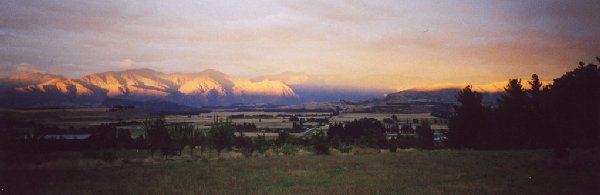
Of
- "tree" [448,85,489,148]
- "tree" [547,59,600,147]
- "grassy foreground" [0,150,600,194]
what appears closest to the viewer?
"grassy foreground" [0,150,600,194]

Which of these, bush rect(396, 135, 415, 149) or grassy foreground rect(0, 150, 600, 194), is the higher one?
grassy foreground rect(0, 150, 600, 194)

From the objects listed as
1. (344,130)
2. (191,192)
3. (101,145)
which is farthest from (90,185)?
(344,130)

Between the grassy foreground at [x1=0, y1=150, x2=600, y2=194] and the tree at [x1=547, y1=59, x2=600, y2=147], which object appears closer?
the grassy foreground at [x1=0, y1=150, x2=600, y2=194]

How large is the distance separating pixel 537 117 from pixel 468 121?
41875mm

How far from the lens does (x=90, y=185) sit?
2738 cm

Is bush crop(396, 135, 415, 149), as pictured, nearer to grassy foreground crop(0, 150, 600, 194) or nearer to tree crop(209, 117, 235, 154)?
tree crop(209, 117, 235, 154)

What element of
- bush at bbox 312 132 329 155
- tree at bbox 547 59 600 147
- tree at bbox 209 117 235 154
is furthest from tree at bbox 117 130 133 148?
tree at bbox 547 59 600 147

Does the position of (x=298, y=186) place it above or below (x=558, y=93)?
below

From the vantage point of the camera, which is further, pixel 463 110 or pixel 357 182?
pixel 463 110

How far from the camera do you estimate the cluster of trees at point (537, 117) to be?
30.6m

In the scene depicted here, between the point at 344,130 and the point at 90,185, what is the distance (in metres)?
115

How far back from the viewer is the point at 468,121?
248 ft

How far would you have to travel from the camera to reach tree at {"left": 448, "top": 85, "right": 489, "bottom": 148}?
74.4m

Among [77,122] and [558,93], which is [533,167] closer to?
[558,93]
